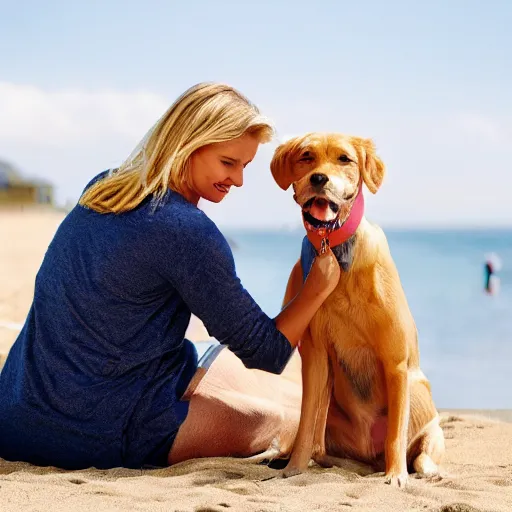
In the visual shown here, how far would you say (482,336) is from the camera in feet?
40.2

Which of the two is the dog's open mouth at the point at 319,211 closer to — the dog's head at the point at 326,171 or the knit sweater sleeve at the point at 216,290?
the dog's head at the point at 326,171

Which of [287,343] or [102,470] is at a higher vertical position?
[287,343]

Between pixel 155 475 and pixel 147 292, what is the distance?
2.16 ft

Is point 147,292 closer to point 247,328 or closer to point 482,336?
point 247,328

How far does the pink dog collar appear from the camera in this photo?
2807 millimetres

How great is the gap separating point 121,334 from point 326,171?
96cm

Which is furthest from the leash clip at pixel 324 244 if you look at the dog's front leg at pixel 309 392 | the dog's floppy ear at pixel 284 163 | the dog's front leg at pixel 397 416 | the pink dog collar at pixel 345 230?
the dog's front leg at pixel 397 416

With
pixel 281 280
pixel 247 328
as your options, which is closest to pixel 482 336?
pixel 281 280

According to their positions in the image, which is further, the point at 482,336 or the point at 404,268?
the point at 404,268

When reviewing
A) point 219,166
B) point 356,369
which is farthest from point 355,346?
point 219,166

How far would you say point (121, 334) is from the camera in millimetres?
2938

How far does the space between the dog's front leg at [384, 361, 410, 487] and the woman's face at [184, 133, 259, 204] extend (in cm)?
88

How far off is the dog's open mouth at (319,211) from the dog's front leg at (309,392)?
479 millimetres

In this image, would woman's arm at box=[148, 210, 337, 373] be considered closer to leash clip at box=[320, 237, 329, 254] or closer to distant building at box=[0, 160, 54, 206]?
leash clip at box=[320, 237, 329, 254]
